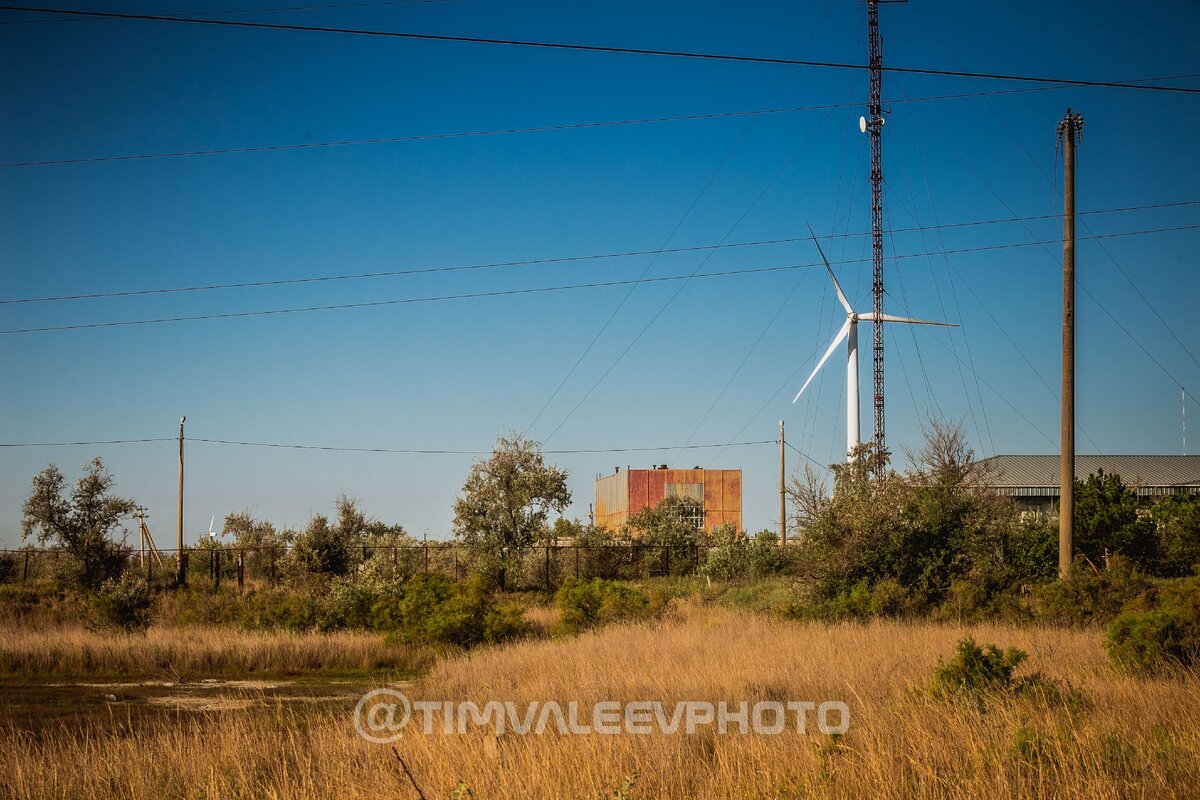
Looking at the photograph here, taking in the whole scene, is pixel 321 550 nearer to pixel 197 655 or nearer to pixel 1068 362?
pixel 197 655

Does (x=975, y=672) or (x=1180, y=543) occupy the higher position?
(x=975, y=672)

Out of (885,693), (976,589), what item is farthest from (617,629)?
(885,693)

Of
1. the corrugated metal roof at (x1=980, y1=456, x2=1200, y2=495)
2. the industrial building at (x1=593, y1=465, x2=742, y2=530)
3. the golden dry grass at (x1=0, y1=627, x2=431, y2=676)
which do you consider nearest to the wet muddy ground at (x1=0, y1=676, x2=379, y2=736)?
the golden dry grass at (x1=0, y1=627, x2=431, y2=676)

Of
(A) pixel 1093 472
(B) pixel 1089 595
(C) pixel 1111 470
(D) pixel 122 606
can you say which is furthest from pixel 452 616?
(A) pixel 1093 472

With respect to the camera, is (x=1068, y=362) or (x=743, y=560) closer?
(x=1068, y=362)

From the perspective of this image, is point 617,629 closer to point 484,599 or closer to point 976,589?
point 484,599

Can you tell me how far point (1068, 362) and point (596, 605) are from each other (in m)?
14.0

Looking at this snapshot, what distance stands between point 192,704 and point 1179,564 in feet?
97.4

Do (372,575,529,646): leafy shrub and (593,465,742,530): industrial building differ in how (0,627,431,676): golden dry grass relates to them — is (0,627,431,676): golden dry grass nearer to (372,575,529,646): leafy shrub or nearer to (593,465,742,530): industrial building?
(372,575,529,646): leafy shrub

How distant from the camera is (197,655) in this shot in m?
24.2

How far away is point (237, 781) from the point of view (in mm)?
9242

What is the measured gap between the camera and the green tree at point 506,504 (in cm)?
4319

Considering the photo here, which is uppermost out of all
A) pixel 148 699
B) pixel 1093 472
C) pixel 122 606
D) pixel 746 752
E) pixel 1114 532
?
pixel 1093 472

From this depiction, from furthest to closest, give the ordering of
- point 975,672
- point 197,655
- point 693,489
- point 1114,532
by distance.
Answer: point 693,489
point 1114,532
point 197,655
point 975,672
